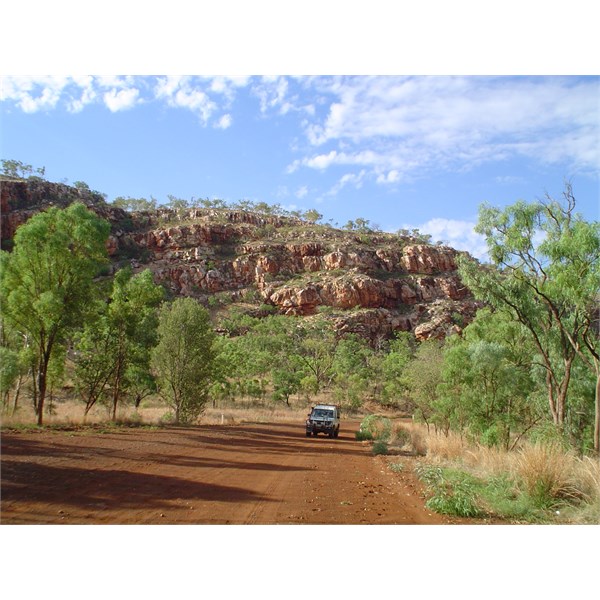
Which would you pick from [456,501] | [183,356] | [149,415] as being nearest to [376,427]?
[183,356]

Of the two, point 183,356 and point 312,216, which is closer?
point 183,356

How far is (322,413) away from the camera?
27516 millimetres

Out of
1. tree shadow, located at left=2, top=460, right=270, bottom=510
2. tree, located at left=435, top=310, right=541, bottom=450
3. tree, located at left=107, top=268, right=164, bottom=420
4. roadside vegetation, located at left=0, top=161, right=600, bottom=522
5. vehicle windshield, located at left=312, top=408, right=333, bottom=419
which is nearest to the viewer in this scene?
tree shadow, located at left=2, top=460, right=270, bottom=510

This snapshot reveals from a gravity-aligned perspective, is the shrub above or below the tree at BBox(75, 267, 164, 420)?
below

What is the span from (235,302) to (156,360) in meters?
74.0

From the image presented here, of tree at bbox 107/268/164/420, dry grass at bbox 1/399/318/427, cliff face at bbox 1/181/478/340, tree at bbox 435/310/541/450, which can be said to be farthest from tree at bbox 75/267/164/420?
cliff face at bbox 1/181/478/340

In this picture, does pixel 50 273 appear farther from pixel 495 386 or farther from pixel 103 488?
pixel 495 386

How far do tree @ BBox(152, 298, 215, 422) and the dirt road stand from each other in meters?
9.82

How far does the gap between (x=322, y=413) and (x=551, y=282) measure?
1573 centimetres

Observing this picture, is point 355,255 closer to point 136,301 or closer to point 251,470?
point 136,301

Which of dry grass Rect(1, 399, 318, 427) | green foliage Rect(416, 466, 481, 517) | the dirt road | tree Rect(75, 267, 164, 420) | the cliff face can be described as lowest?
dry grass Rect(1, 399, 318, 427)

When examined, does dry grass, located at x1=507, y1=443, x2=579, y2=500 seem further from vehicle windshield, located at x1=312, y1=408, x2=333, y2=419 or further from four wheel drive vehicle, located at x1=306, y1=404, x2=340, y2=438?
vehicle windshield, located at x1=312, y1=408, x2=333, y2=419

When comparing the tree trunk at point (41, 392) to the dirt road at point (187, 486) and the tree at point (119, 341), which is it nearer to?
the dirt road at point (187, 486)

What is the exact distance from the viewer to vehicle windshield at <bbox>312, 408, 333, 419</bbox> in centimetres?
2710
